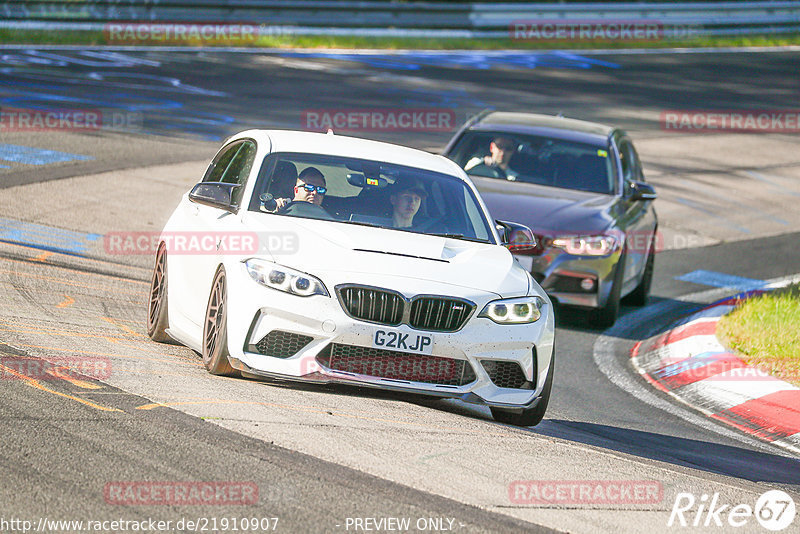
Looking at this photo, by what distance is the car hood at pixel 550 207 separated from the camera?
441 inches

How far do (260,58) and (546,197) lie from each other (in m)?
17.8

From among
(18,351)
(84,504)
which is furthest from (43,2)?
(84,504)

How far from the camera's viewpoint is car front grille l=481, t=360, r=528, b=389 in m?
6.94

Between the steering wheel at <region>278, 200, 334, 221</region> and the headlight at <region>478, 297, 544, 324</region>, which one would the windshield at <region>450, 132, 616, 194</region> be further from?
the headlight at <region>478, 297, 544, 324</region>

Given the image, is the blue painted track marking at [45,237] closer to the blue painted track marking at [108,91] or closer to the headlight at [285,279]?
the headlight at [285,279]

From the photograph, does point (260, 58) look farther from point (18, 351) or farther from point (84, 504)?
point (84, 504)

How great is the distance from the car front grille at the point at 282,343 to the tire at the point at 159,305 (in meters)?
1.66

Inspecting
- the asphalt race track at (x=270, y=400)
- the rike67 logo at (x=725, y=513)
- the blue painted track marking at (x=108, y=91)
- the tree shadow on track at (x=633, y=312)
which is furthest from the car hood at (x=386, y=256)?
the blue painted track marking at (x=108, y=91)

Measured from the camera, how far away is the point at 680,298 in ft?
44.2

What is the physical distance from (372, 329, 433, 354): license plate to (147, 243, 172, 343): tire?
2.11 m

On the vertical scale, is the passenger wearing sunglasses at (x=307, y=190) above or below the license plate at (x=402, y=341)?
above

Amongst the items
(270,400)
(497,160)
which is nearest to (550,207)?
(497,160)

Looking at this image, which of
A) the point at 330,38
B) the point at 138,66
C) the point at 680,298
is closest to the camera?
the point at 680,298

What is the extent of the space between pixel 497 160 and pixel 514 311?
5835 mm
